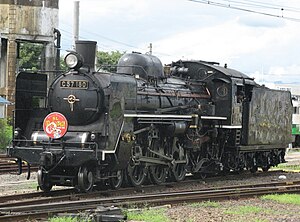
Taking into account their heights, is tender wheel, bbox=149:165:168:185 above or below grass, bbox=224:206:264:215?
above

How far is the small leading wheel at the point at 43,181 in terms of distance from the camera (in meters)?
14.6

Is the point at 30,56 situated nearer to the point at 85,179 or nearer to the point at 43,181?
the point at 43,181

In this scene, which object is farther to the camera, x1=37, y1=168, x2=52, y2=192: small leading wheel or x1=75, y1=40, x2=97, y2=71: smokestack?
x1=75, y1=40, x2=97, y2=71: smokestack

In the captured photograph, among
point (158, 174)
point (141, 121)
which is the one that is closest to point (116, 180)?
point (141, 121)

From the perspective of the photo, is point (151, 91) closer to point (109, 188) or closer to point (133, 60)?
point (133, 60)

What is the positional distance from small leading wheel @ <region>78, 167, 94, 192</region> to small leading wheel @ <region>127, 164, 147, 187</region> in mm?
1635

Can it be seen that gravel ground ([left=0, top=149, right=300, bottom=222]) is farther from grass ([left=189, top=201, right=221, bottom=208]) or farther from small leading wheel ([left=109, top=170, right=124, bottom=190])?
small leading wheel ([left=109, top=170, right=124, bottom=190])

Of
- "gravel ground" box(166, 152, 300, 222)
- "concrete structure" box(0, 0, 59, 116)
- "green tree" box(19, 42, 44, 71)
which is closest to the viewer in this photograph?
"gravel ground" box(166, 152, 300, 222)

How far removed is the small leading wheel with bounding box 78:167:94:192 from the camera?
14.2 metres

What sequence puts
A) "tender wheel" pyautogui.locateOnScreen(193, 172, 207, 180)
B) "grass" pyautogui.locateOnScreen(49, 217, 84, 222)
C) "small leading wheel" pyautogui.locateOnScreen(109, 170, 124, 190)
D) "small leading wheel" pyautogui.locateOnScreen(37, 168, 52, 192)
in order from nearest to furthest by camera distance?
1. "grass" pyautogui.locateOnScreen(49, 217, 84, 222)
2. "small leading wheel" pyautogui.locateOnScreen(37, 168, 52, 192)
3. "small leading wheel" pyautogui.locateOnScreen(109, 170, 124, 190)
4. "tender wheel" pyautogui.locateOnScreen(193, 172, 207, 180)

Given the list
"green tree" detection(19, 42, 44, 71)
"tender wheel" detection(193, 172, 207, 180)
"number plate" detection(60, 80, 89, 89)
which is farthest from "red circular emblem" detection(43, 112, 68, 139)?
"green tree" detection(19, 42, 44, 71)

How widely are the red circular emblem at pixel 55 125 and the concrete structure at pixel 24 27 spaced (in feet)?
71.8

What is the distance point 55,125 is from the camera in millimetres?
14539

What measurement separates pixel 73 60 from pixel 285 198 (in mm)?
5912
